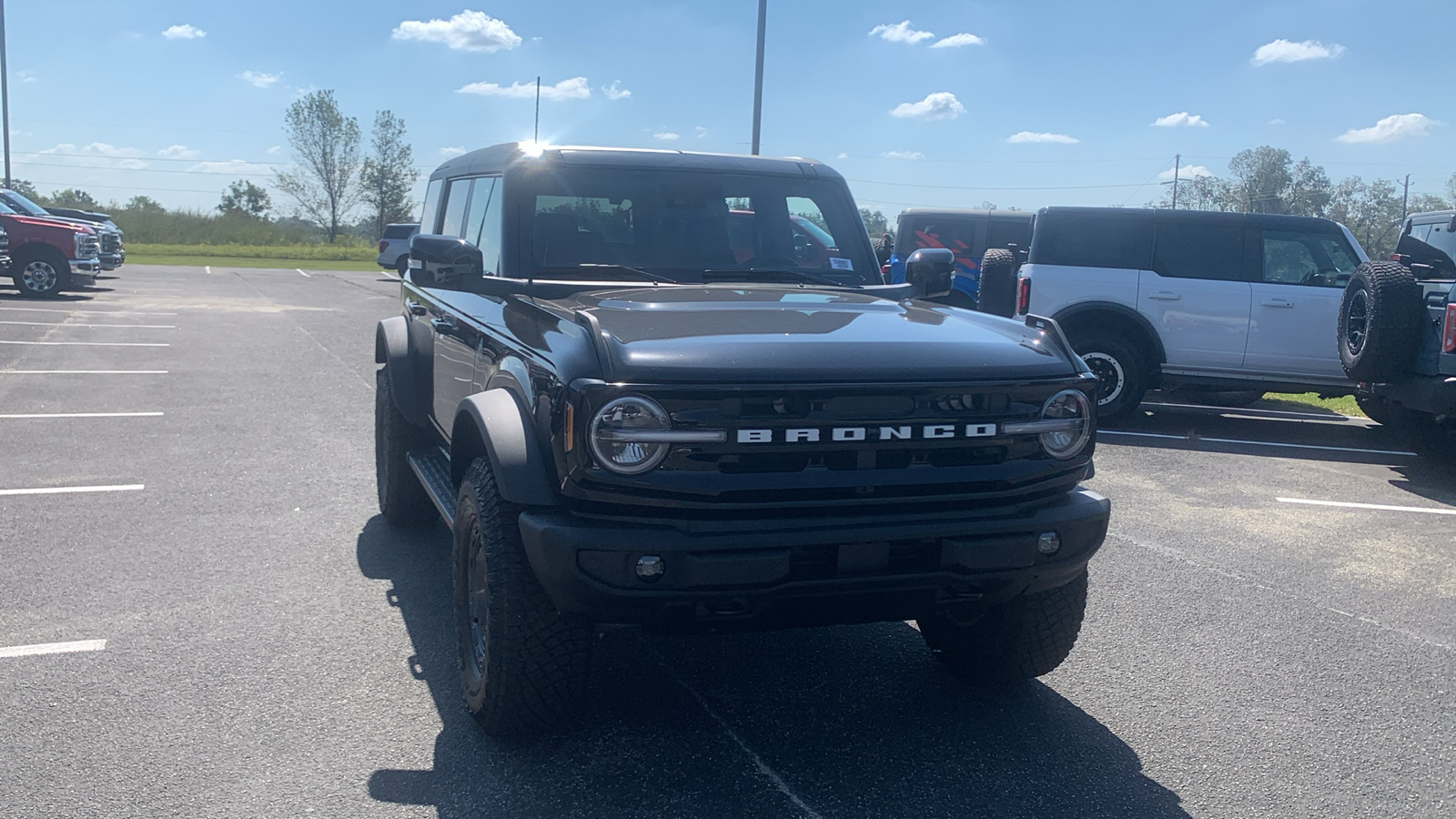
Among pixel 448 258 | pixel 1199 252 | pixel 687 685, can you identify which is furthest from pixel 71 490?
pixel 1199 252

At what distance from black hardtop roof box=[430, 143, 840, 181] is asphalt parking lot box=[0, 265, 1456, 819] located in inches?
75.8

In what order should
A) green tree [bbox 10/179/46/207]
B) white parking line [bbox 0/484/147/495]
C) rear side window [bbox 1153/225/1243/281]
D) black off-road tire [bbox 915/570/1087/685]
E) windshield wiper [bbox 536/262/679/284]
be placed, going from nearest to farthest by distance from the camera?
black off-road tire [bbox 915/570/1087/685] → windshield wiper [bbox 536/262/679/284] → white parking line [bbox 0/484/147/495] → rear side window [bbox 1153/225/1243/281] → green tree [bbox 10/179/46/207]

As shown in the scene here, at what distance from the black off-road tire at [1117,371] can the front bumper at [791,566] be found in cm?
758

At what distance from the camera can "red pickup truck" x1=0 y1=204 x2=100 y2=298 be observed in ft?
Answer: 70.6

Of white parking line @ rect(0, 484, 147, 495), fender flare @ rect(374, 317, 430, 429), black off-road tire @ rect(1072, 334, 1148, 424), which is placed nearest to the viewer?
fender flare @ rect(374, 317, 430, 429)

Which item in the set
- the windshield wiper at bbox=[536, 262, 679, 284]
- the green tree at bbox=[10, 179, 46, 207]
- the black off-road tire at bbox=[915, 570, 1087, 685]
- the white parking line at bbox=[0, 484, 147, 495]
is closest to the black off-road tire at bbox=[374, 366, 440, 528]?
the windshield wiper at bbox=[536, 262, 679, 284]

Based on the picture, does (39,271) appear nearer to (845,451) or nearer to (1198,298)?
(1198,298)

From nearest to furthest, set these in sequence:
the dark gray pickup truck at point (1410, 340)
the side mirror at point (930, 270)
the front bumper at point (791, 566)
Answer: the front bumper at point (791, 566) < the side mirror at point (930, 270) < the dark gray pickup truck at point (1410, 340)

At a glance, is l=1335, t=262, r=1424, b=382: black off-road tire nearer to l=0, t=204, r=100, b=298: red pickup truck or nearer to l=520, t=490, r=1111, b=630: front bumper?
l=520, t=490, r=1111, b=630: front bumper

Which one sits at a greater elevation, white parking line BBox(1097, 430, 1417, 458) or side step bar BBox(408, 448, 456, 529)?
side step bar BBox(408, 448, 456, 529)

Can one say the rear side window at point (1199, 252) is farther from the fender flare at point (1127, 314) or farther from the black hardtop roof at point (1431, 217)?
the black hardtop roof at point (1431, 217)

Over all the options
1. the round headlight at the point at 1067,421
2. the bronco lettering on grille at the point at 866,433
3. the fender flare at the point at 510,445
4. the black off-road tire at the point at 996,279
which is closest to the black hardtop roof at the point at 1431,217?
the black off-road tire at the point at 996,279

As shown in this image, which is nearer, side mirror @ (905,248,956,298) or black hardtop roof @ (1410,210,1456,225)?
side mirror @ (905,248,956,298)

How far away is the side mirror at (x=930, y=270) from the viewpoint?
4871mm
